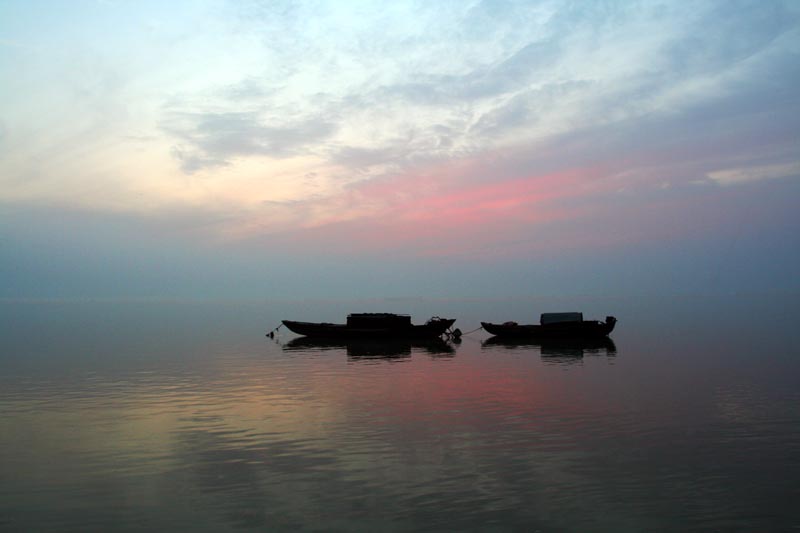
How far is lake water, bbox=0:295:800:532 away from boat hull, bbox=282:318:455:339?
23.0 metres

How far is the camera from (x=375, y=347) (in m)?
60.2

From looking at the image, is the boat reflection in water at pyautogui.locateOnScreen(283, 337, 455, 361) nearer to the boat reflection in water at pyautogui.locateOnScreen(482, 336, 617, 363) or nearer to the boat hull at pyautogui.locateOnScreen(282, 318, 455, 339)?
the boat hull at pyautogui.locateOnScreen(282, 318, 455, 339)

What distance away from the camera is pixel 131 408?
27.7m

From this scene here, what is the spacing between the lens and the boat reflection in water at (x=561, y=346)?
51.0 meters

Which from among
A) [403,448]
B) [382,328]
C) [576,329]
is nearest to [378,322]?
[382,328]

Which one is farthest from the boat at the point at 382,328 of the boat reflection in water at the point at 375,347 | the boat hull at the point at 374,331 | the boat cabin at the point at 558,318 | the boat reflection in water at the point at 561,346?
the boat cabin at the point at 558,318

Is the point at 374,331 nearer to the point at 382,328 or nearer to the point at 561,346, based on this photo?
the point at 382,328

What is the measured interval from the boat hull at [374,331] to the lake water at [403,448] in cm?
2301

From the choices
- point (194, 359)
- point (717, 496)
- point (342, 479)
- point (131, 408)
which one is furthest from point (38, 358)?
point (717, 496)

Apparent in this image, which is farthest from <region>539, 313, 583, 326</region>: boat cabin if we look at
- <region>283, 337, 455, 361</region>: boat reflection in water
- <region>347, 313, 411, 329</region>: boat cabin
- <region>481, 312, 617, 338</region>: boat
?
<region>347, 313, 411, 329</region>: boat cabin

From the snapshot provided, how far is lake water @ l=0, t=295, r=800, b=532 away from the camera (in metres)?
A: 13.9

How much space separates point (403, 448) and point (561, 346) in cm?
4334

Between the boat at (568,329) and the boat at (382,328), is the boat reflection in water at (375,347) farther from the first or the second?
the boat at (568,329)

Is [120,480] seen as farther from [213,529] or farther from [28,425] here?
[28,425]
